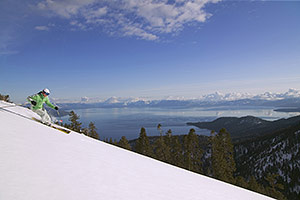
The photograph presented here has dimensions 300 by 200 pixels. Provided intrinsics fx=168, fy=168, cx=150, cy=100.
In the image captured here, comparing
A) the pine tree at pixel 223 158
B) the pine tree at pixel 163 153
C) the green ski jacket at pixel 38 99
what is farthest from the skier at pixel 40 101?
the pine tree at pixel 163 153

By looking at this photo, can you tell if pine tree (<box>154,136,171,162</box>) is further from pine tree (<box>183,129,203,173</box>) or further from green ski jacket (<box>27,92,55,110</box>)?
green ski jacket (<box>27,92,55,110</box>)

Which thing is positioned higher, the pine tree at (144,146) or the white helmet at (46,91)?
the white helmet at (46,91)

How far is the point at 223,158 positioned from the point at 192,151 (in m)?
7.42

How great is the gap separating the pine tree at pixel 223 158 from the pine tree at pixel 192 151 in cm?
470

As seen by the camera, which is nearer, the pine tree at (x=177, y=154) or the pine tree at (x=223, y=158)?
the pine tree at (x=223, y=158)

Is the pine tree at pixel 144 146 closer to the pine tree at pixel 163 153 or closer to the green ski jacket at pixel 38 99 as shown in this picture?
the pine tree at pixel 163 153

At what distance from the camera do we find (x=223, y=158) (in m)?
34.4

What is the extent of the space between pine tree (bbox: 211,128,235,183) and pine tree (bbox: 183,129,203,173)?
470 centimetres

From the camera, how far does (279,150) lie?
4345 inches

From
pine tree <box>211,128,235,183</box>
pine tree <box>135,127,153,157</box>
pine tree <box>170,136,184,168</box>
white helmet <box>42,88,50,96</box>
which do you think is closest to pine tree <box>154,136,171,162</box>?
pine tree <box>170,136,184,168</box>

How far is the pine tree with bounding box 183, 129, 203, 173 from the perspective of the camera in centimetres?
3900

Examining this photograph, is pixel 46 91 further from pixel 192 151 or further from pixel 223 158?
pixel 192 151

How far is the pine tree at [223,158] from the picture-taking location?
110ft

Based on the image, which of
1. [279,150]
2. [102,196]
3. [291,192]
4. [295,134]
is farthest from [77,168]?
[295,134]
